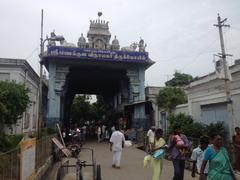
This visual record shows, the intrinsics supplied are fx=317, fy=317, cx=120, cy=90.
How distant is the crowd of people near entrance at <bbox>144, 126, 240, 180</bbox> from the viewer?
522cm

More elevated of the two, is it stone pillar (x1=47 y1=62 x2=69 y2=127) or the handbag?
stone pillar (x1=47 y1=62 x2=69 y2=127)

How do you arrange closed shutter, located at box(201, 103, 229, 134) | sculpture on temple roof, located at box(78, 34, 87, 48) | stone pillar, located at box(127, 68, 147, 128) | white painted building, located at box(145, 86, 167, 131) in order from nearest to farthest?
closed shutter, located at box(201, 103, 229, 134)
white painted building, located at box(145, 86, 167, 131)
sculpture on temple roof, located at box(78, 34, 87, 48)
stone pillar, located at box(127, 68, 147, 128)

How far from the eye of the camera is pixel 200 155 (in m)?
8.98

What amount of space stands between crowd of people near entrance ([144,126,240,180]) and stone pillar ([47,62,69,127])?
17530 millimetres

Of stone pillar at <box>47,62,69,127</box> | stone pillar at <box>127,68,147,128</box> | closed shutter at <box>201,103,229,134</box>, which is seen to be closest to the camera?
closed shutter at <box>201,103,229,134</box>

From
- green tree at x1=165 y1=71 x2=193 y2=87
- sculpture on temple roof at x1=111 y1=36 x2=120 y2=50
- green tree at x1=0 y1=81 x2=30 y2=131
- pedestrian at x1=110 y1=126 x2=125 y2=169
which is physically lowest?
pedestrian at x1=110 y1=126 x2=125 y2=169

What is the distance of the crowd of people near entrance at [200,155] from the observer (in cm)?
522

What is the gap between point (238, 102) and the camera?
14375 mm

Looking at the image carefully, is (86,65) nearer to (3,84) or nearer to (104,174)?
(3,84)

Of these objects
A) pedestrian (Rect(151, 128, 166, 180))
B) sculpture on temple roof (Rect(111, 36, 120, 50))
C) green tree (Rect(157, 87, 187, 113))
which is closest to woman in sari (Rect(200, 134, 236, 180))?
pedestrian (Rect(151, 128, 166, 180))

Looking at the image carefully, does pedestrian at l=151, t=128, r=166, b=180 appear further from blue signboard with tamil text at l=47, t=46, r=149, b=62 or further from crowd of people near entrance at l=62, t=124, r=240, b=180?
blue signboard with tamil text at l=47, t=46, r=149, b=62

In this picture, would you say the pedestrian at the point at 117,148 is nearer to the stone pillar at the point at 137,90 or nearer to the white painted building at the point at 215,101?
the white painted building at the point at 215,101

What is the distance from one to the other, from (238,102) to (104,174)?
710 cm

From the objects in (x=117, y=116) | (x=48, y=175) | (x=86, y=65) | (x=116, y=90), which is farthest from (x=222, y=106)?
(x=116, y=90)
